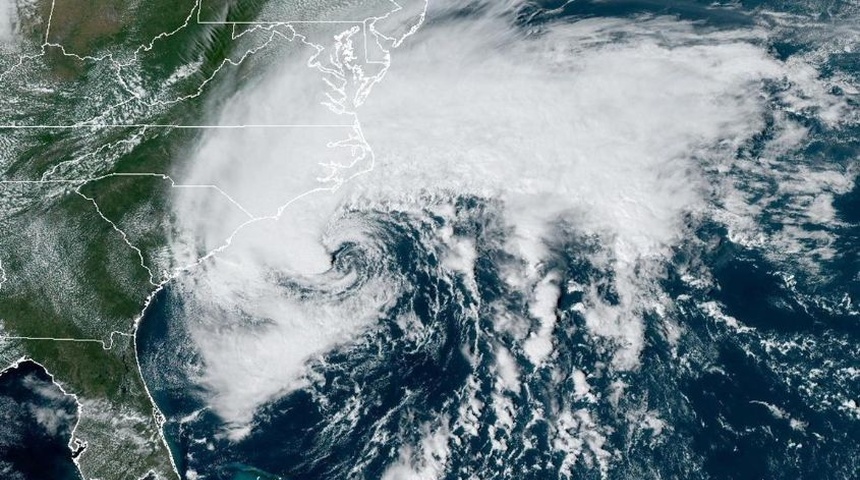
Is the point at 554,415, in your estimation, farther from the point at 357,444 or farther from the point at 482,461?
the point at 357,444

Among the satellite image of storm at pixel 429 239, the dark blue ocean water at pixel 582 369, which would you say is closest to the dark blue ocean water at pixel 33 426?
the satellite image of storm at pixel 429 239

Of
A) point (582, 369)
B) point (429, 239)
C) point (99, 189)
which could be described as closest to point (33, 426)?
point (99, 189)

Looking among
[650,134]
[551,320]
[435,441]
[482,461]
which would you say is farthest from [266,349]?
[650,134]

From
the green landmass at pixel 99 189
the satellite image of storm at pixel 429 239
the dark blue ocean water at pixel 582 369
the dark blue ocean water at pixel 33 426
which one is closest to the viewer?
the dark blue ocean water at pixel 582 369

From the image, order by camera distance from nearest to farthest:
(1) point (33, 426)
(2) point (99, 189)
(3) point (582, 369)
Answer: (3) point (582, 369), (1) point (33, 426), (2) point (99, 189)

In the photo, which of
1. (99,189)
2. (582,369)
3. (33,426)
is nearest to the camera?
(582,369)

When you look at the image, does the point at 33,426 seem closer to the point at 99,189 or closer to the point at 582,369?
the point at 99,189

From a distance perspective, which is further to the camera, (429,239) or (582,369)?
(429,239)

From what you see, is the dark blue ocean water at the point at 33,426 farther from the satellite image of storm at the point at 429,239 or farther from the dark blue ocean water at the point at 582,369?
the dark blue ocean water at the point at 582,369
